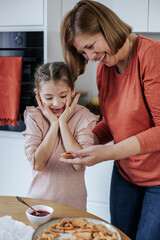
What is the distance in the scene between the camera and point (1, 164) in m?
2.41

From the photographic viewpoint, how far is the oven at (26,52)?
2.21m

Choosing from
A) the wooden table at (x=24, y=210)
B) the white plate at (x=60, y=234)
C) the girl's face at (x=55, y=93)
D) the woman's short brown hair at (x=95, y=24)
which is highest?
the woman's short brown hair at (x=95, y=24)

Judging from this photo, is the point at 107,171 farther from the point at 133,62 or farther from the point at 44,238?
the point at 44,238

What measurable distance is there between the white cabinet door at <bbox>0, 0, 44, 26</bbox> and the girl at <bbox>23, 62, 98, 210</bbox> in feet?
3.23

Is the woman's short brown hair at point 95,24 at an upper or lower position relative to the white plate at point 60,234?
upper

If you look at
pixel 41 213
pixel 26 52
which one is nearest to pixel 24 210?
pixel 41 213

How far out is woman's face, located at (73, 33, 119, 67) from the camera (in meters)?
1.13

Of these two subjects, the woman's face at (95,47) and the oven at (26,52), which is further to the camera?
the oven at (26,52)

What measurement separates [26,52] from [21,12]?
31cm

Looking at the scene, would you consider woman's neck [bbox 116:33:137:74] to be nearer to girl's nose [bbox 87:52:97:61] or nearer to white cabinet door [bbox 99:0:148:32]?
girl's nose [bbox 87:52:97:61]

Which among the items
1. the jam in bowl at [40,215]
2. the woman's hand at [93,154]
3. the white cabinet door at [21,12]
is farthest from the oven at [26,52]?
the jam in bowl at [40,215]

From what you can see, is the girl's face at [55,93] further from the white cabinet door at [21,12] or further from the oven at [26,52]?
the white cabinet door at [21,12]

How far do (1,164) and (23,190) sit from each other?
0.28 meters

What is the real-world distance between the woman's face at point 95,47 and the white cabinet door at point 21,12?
1.15 meters
